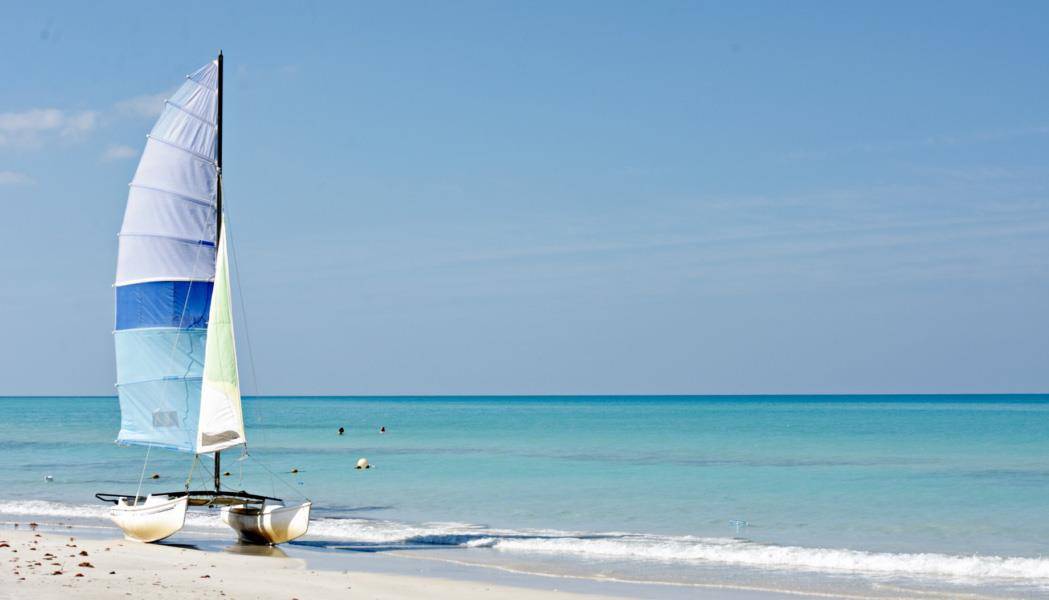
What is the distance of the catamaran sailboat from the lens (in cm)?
2286

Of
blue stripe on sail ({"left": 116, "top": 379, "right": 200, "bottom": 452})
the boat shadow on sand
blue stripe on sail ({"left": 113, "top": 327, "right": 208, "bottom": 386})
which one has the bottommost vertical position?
the boat shadow on sand

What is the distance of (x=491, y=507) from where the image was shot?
1197 inches

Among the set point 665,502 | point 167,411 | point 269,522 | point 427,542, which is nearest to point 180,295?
point 167,411

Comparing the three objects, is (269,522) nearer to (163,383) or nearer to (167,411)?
(167,411)

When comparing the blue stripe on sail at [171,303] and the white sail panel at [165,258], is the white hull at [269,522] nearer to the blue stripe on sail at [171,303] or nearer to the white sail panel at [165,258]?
the blue stripe on sail at [171,303]

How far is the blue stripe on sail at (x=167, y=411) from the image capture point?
2372cm

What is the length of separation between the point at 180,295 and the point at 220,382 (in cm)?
213

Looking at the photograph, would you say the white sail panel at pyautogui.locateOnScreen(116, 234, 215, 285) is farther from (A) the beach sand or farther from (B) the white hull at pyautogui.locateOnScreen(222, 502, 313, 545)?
(A) the beach sand

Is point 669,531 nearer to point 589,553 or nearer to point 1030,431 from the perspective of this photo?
point 589,553

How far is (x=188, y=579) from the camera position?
55.0ft

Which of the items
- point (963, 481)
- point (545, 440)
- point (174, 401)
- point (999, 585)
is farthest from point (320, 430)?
point (999, 585)

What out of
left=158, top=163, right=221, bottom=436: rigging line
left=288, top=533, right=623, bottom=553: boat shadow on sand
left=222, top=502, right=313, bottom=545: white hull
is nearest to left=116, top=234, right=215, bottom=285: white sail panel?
left=158, top=163, right=221, bottom=436: rigging line

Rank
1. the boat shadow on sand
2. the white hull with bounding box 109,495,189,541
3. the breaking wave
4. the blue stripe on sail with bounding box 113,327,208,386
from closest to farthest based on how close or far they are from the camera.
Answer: the breaking wave → the white hull with bounding box 109,495,189,541 → the boat shadow on sand → the blue stripe on sail with bounding box 113,327,208,386

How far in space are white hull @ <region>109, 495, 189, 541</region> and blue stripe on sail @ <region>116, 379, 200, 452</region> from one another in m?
1.75
